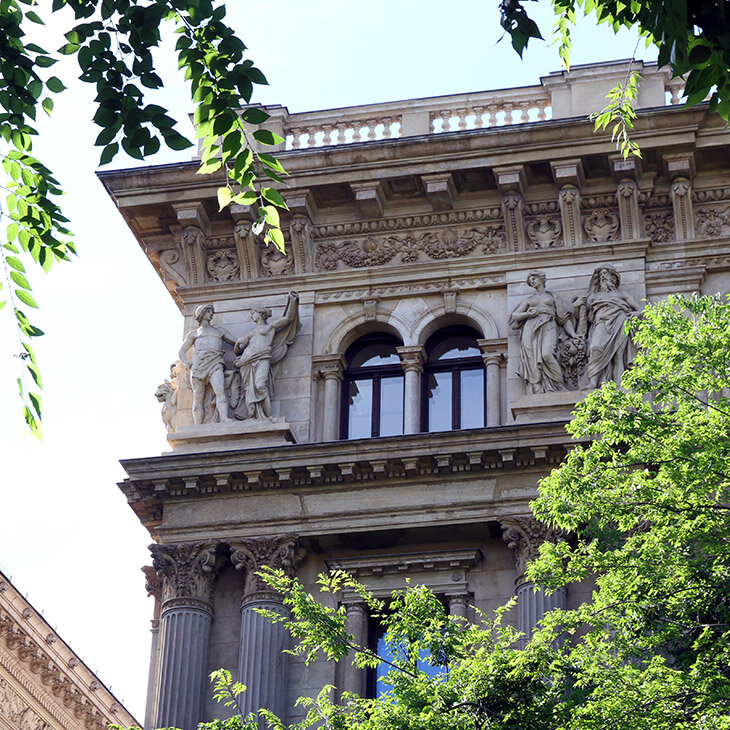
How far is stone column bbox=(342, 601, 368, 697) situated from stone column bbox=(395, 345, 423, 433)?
10.7 ft

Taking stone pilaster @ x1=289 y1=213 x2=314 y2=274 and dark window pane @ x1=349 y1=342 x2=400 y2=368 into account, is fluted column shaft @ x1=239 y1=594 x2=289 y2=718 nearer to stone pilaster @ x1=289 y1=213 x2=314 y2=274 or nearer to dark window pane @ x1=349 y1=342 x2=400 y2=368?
dark window pane @ x1=349 y1=342 x2=400 y2=368

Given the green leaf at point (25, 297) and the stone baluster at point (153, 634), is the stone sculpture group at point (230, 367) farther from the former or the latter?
the green leaf at point (25, 297)

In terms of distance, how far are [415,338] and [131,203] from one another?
19.3 ft

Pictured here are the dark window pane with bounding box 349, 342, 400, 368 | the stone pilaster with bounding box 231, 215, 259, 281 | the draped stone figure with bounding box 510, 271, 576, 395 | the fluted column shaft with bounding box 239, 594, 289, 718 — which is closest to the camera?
the fluted column shaft with bounding box 239, 594, 289, 718

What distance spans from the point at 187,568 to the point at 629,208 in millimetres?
10037

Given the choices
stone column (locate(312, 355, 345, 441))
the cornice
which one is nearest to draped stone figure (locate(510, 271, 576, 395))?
the cornice

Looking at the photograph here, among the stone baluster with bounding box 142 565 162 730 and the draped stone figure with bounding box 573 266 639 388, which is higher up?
the draped stone figure with bounding box 573 266 639 388

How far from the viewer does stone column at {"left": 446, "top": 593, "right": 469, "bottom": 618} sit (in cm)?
2833

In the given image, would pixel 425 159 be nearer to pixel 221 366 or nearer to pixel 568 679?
pixel 221 366

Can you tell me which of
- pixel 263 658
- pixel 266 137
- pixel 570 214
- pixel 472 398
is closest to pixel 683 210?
pixel 570 214

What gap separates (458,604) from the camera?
28.4 metres

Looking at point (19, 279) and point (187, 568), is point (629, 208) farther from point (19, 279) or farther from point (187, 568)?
point (19, 279)

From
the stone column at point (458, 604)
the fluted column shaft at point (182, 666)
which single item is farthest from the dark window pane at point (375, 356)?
the fluted column shaft at point (182, 666)

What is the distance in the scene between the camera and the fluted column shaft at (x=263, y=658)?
90.9 ft
